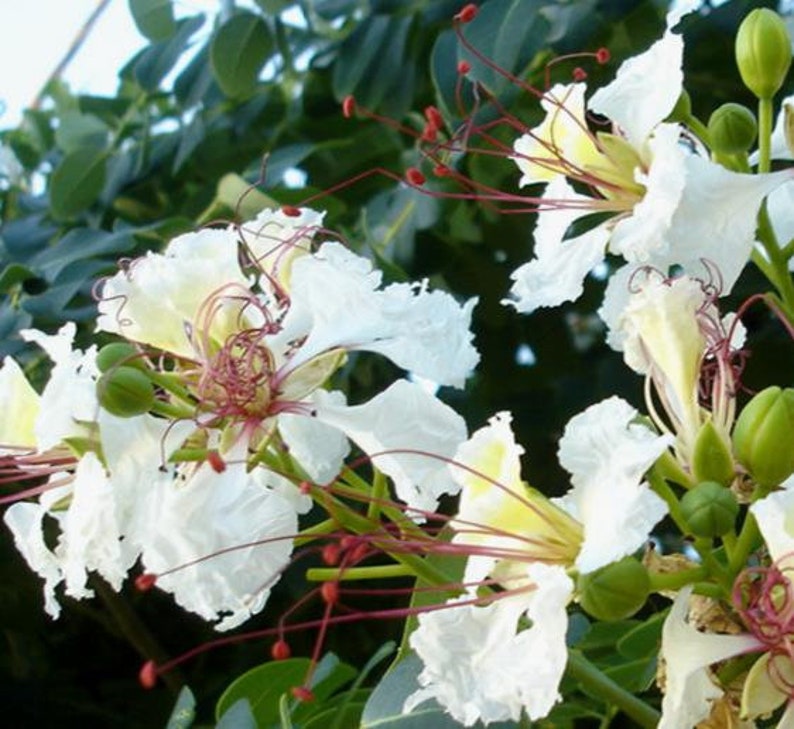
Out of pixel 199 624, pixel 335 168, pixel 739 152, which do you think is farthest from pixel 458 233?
pixel 739 152

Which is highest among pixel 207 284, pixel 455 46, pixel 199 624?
pixel 207 284

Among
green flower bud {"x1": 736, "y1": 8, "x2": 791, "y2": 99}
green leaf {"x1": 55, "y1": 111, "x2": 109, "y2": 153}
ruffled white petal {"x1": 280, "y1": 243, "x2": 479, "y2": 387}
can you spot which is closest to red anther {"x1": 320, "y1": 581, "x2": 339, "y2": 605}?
ruffled white petal {"x1": 280, "y1": 243, "x2": 479, "y2": 387}

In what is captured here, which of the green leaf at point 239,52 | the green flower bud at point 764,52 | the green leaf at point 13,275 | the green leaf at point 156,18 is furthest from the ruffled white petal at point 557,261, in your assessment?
the green leaf at point 156,18

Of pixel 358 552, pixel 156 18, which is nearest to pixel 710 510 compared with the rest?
pixel 358 552

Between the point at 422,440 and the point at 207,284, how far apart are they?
12 centimetres

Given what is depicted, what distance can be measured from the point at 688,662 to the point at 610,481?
0.07 m

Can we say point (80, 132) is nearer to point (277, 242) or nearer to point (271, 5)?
point (271, 5)

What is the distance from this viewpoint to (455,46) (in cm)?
113

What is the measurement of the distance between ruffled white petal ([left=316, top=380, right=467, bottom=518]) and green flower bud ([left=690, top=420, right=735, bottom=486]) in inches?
3.8

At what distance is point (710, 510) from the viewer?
60 cm

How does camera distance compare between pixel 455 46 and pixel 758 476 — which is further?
pixel 455 46

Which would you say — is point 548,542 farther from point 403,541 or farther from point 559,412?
point 559,412

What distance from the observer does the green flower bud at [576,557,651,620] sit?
0.58m

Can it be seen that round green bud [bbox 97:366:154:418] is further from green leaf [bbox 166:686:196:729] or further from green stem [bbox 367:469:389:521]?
green leaf [bbox 166:686:196:729]
